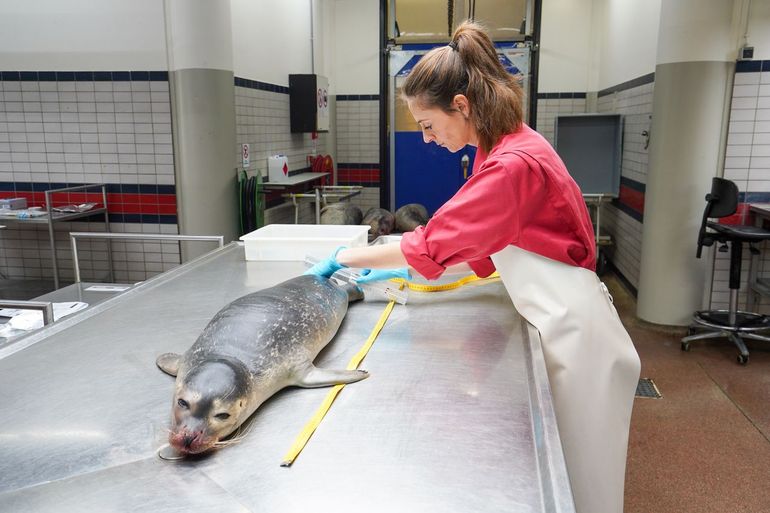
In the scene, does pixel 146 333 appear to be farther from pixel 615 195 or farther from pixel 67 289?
pixel 615 195

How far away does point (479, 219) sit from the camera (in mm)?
1418

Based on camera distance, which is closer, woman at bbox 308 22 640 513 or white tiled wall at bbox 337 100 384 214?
woman at bbox 308 22 640 513

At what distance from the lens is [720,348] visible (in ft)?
13.9

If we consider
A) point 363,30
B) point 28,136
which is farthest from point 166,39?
point 363,30

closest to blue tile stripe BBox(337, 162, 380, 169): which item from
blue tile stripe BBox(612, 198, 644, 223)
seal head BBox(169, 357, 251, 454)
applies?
blue tile stripe BBox(612, 198, 644, 223)

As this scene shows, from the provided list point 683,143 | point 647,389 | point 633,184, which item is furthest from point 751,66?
point 647,389

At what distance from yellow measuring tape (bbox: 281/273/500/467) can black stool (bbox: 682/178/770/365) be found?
2507mm

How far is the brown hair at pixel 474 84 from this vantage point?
1526mm

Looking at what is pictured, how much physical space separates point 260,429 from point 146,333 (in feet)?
2.09

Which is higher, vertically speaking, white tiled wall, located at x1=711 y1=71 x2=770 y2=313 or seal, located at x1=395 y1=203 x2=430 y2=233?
white tiled wall, located at x1=711 y1=71 x2=770 y2=313

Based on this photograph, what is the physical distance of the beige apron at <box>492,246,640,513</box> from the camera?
155 cm

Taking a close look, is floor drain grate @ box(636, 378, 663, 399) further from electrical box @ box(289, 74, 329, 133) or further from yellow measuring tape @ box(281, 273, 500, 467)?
electrical box @ box(289, 74, 329, 133)

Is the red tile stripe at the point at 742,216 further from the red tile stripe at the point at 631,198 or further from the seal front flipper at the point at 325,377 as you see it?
the seal front flipper at the point at 325,377

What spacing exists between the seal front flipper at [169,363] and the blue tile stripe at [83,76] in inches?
134
